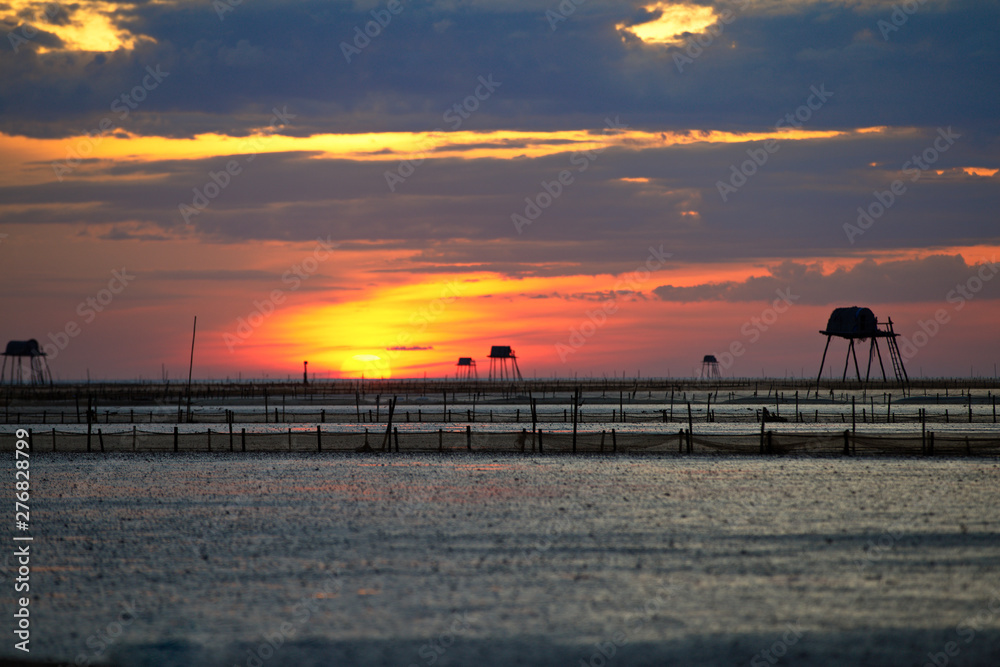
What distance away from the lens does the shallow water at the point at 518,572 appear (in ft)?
40.4

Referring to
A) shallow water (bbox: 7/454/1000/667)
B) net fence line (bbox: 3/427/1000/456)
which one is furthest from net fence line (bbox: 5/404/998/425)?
shallow water (bbox: 7/454/1000/667)

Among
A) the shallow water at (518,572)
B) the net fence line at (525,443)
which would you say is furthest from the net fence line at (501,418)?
the shallow water at (518,572)

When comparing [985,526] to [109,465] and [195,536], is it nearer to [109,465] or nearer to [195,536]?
[195,536]

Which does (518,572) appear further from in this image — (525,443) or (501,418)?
(501,418)

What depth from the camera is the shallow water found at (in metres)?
12.3

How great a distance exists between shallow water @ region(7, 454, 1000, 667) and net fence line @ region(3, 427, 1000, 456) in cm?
1031

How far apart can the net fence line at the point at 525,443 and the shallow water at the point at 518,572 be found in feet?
33.8

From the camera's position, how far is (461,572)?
16.4 m

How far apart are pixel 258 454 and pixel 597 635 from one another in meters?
32.0

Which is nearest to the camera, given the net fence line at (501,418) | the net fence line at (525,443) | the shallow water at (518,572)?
the shallow water at (518,572)

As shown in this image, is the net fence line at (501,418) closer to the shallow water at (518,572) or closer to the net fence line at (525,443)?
the net fence line at (525,443)

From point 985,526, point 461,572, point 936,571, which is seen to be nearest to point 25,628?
point 461,572

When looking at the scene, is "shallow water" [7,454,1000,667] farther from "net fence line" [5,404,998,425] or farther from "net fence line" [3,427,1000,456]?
"net fence line" [5,404,998,425]

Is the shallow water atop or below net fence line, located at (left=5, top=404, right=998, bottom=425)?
atop
